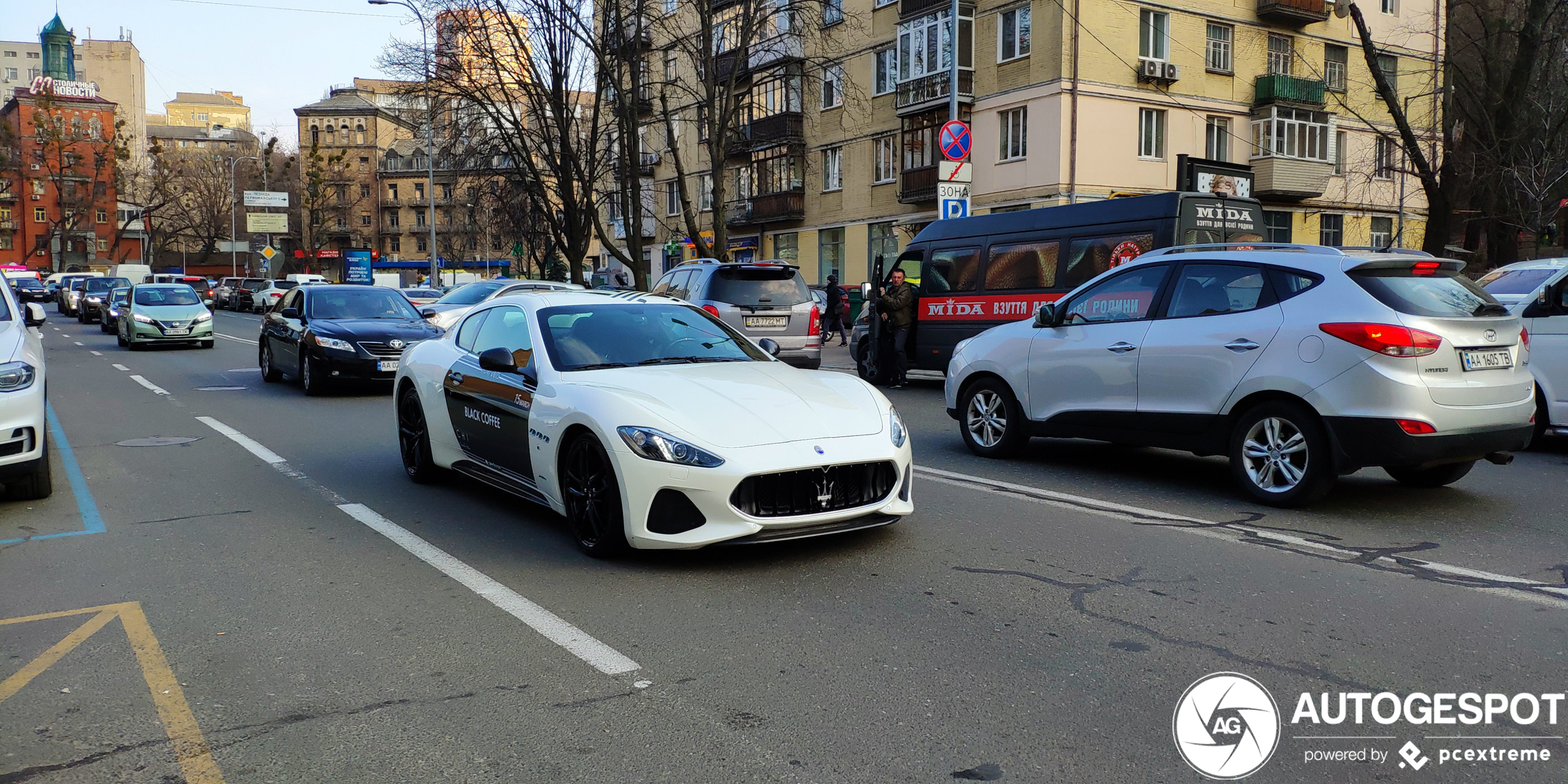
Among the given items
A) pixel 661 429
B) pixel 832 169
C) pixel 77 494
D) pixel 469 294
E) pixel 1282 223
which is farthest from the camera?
pixel 832 169

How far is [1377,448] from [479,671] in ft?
17.2

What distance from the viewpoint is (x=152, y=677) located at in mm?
4152

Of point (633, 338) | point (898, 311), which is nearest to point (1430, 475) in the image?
point (633, 338)

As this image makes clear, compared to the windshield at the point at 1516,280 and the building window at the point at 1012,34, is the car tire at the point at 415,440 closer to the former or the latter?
the windshield at the point at 1516,280

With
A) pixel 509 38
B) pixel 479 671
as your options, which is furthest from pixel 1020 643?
pixel 509 38

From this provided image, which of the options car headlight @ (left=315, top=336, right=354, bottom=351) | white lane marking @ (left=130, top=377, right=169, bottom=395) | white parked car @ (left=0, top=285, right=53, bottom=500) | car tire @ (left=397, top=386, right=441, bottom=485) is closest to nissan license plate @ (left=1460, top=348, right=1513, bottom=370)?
car tire @ (left=397, top=386, right=441, bottom=485)

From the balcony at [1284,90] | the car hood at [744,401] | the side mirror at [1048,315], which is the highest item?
the balcony at [1284,90]

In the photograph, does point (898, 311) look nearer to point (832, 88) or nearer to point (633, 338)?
point (633, 338)

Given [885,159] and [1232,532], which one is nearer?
[1232,532]

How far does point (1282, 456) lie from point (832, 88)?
119 ft

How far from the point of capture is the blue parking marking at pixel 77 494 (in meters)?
6.61

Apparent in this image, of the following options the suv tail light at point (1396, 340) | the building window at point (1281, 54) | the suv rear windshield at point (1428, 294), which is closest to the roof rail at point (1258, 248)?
the suv rear windshield at point (1428, 294)

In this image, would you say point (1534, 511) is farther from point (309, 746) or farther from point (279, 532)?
point (279, 532)

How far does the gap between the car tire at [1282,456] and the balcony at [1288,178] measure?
3010 cm
